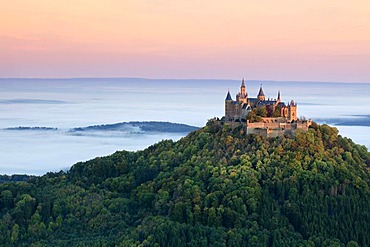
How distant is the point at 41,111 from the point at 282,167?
141416 millimetres

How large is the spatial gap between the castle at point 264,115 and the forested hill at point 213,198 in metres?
0.82

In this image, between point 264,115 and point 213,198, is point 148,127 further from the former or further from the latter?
point 213,198

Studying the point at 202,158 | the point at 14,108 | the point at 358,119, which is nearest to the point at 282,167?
the point at 202,158

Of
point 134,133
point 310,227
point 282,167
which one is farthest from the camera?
point 134,133

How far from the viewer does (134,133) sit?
431 ft

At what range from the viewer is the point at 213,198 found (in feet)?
159

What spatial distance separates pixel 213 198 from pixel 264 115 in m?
10.9

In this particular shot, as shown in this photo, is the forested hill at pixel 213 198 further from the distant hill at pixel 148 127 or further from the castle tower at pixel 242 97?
the distant hill at pixel 148 127

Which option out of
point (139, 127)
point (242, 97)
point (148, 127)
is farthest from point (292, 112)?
point (139, 127)

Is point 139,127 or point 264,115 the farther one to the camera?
point 139,127

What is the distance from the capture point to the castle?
55.7 m

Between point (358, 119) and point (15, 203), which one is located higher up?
point (358, 119)

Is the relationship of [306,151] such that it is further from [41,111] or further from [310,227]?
[41,111]

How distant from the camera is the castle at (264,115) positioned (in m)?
55.7
